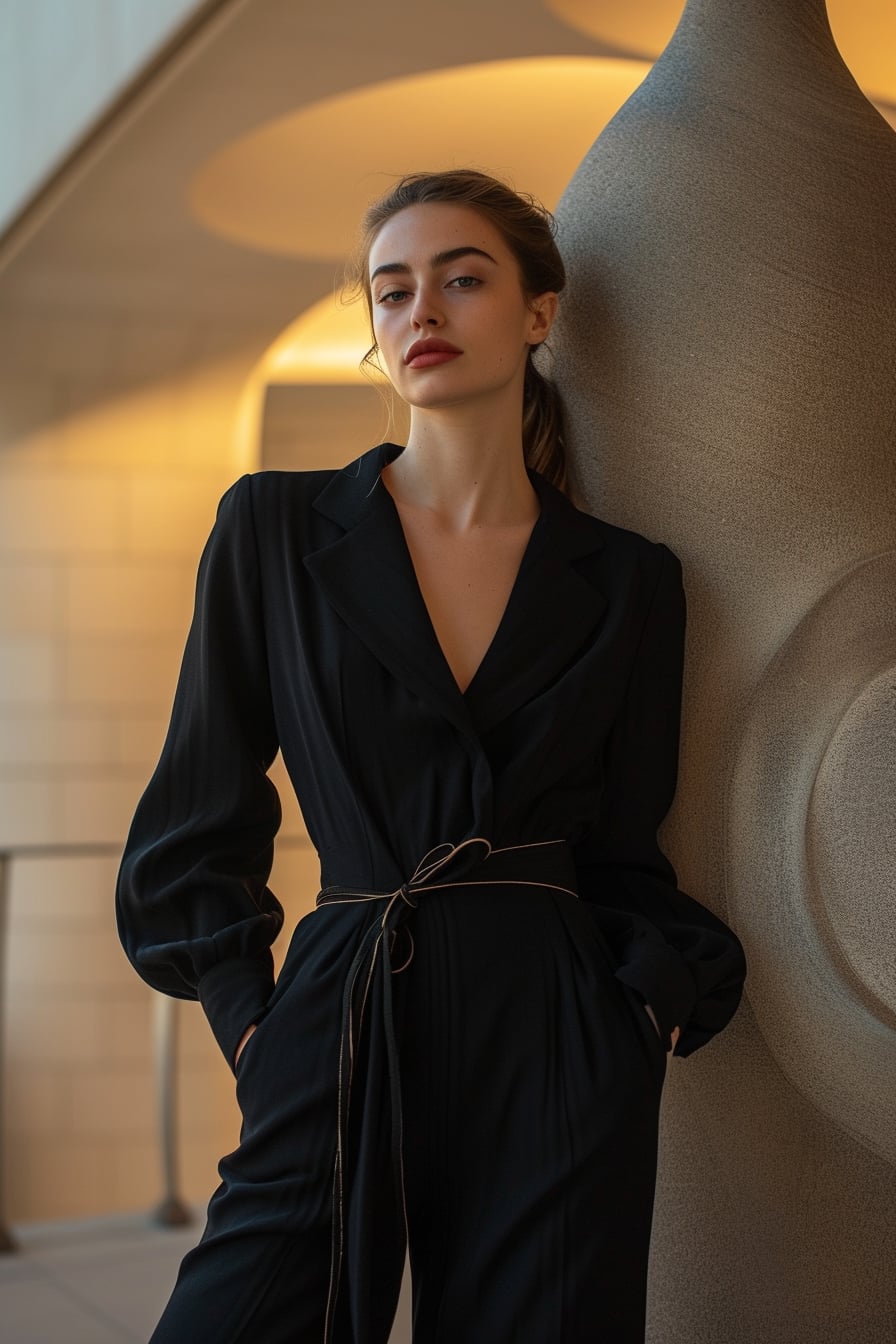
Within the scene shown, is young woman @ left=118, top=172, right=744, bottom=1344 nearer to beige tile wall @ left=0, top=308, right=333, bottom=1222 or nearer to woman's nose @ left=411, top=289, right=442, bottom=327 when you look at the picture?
woman's nose @ left=411, top=289, right=442, bottom=327

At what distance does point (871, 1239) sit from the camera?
1694 mm

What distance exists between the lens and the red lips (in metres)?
1.57

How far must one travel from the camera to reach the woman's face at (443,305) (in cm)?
158

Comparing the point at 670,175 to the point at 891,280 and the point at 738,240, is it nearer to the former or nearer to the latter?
the point at 738,240

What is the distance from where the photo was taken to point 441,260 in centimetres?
159

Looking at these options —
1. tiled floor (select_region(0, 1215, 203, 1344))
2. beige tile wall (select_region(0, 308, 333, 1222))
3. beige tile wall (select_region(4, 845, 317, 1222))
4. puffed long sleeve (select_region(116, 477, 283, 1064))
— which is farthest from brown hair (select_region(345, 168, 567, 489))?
beige tile wall (select_region(4, 845, 317, 1222))

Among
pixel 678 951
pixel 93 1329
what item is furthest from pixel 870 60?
pixel 93 1329

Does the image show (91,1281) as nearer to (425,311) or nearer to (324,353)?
(425,311)

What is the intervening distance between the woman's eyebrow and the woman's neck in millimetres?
148

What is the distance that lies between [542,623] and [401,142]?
2.55 m

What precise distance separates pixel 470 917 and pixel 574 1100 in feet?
0.61

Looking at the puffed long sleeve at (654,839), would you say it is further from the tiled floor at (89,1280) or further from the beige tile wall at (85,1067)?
the beige tile wall at (85,1067)

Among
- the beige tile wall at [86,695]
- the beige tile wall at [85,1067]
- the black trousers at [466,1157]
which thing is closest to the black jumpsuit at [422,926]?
the black trousers at [466,1157]

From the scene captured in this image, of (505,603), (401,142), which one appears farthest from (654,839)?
(401,142)
